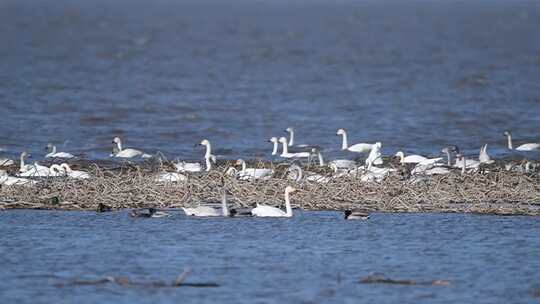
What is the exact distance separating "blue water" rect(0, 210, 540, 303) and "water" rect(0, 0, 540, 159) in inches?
352

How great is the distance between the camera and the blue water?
46.3 ft

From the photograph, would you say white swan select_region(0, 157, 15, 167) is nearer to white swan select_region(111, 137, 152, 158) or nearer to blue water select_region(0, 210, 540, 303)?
white swan select_region(111, 137, 152, 158)

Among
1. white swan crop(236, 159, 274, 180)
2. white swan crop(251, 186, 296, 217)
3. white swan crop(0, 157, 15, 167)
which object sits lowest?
white swan crop(251, 186, 296, 217)

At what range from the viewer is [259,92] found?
4875 cm

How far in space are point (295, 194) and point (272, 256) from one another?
11.5 ft

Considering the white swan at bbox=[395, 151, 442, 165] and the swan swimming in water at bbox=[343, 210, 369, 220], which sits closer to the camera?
the swan swimming in water at bbox=[343, 210, 369, 220]

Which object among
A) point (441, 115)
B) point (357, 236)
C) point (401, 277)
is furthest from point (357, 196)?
point (441, 115)

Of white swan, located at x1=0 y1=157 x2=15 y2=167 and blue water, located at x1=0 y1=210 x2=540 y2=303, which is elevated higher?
white swan, located at x1=0 y1=157 x2=15 y2=167

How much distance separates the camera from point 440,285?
1447 centimetres

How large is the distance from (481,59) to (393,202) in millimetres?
55995

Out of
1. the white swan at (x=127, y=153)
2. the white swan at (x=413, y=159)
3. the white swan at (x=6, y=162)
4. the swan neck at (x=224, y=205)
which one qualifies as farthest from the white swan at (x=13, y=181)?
the white swan at (x=413, y=159)

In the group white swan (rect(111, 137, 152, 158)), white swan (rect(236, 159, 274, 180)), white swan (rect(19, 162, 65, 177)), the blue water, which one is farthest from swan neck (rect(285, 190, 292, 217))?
white swan (rect(111, 137, 152, 158))

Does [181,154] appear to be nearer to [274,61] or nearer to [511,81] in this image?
[511,81]

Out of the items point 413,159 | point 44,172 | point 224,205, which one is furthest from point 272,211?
point 413,159
